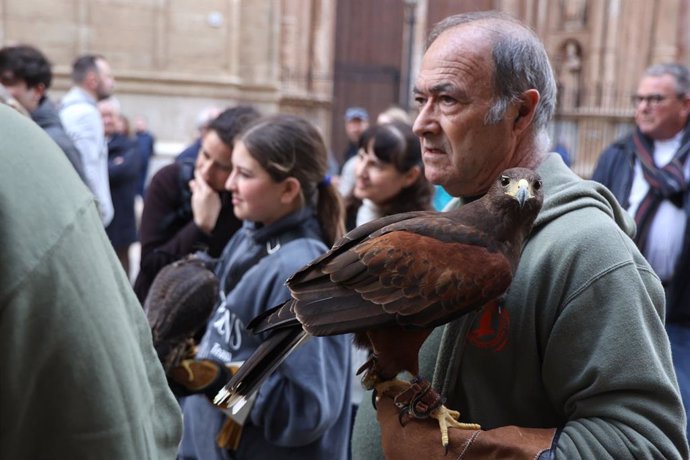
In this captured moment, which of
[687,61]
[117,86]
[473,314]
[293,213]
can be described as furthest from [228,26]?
[687,61]

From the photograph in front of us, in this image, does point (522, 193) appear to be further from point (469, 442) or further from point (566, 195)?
point (469, 442)

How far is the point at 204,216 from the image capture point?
3.84 metres

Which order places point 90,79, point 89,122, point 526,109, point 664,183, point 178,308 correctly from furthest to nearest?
1. point 90,79
2. point 89,122
3. point 664,183
4. point 178,308
5. point 526,109

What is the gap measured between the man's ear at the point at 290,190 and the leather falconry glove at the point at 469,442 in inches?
59.6

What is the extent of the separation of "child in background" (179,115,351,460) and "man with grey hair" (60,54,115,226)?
3.55 meters

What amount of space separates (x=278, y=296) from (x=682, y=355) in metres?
2.43

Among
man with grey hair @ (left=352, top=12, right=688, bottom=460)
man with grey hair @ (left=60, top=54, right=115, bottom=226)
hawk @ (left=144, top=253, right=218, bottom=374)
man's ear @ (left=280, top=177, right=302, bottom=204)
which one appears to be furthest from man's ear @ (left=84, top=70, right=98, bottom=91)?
man with grey hair @ (left=352, top=12, right=688, bottom=460)

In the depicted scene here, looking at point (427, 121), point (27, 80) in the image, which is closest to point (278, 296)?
point (427, 121)

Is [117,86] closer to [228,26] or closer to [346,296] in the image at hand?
[228,26]

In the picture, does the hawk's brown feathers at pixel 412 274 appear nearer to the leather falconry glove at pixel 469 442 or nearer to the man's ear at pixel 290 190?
the leather falconry glove at pixel 469 442

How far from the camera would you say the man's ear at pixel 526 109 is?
1893 mm

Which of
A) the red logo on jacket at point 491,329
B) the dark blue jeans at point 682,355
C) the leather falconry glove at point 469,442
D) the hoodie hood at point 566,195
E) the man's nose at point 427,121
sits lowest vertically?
the dark blue jeans at point 682,355

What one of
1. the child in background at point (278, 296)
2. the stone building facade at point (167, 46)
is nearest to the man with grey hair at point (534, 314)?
the child in background at point (278, 296)

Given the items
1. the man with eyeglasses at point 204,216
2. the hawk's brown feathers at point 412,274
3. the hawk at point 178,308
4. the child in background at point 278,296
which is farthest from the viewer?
the man with eyeglasses at point 204,216
